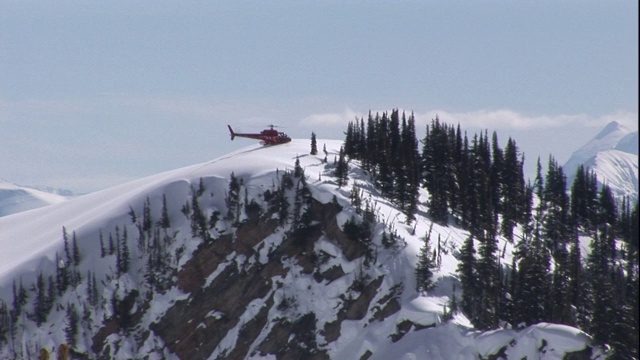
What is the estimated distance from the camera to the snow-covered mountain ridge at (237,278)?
13900 cm

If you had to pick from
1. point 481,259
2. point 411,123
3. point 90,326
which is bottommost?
point 90,326

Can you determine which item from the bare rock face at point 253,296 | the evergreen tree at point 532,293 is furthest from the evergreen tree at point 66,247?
the evergreen tree at point 532,293

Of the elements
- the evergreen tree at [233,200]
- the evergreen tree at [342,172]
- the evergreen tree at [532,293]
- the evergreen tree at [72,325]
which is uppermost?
the evergreen tree at [342,172]

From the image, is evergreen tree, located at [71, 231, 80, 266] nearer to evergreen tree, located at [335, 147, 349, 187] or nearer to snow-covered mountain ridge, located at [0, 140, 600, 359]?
snow-covered mountain ridge, located at [0, 140, 600, 359]

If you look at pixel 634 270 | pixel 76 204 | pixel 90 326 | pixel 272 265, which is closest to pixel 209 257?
pixel 272 265

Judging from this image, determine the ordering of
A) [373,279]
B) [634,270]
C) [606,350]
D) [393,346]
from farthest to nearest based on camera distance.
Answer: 1. [634,270]
2. [373,279]
3. [393,346]
4. [606,350]

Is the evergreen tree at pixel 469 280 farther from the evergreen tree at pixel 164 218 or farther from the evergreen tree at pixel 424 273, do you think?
the evergreen tree at pixel 164 218

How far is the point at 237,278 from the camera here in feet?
498

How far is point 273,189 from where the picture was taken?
16012cm

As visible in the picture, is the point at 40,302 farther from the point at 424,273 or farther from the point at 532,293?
the point at 532,293

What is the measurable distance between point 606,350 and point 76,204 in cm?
11449

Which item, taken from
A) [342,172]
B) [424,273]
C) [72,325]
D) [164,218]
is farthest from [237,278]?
[424,273]

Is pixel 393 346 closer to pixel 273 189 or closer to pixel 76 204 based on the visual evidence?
pixel 273 189

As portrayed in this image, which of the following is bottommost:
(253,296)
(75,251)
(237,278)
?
(253,296)
